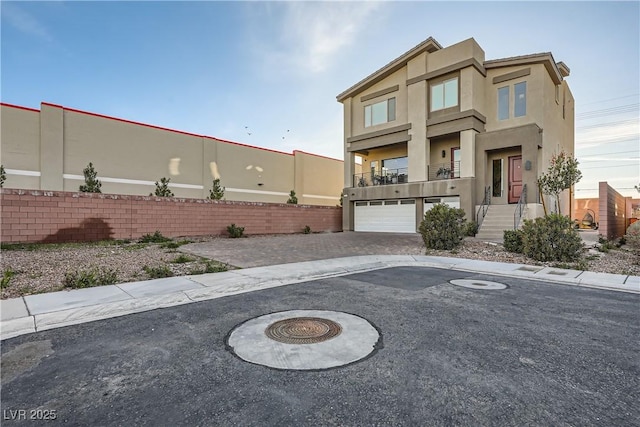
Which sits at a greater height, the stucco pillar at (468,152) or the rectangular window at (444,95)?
the rectangular window at (444,95)

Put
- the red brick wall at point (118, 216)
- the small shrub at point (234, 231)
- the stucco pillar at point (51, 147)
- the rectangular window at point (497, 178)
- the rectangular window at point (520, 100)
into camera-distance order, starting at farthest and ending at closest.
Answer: the rectangular window at point (497, 178)
the stucco pillar at point (51, 147)
the rectangular window at point (520, 100)
the small shrub at point (234, 231)
the red brick wall at point (118, 216)

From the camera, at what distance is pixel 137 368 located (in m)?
2.98

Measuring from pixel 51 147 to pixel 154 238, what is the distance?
10.8m

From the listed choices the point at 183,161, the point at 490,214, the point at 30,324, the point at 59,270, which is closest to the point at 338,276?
the point at 30,324

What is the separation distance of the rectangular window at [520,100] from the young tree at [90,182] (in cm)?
2422

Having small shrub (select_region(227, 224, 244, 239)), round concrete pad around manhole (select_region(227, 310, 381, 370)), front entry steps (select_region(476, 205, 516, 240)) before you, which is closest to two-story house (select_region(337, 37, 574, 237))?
front entry steps (select_region(476, 205, 516, 240))

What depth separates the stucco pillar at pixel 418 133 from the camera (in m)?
19.6

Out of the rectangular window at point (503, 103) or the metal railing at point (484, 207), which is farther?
the rectangular window at point (503, 103)

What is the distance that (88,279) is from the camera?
6.23 metres

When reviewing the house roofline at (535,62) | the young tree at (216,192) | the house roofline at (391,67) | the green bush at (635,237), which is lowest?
the green bush at (635,237)

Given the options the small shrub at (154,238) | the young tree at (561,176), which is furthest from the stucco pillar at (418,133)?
the small shrub at (154,238)

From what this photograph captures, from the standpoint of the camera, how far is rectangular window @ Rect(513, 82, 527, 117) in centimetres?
1744

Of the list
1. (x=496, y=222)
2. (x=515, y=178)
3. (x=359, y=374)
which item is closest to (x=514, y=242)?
(x=496, y=222)

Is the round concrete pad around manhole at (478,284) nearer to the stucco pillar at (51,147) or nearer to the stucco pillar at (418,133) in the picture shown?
the stucco pillar at (418,133)
